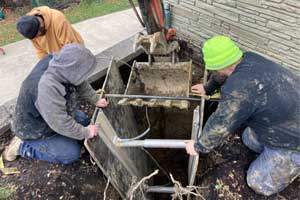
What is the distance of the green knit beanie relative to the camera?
8.88ft

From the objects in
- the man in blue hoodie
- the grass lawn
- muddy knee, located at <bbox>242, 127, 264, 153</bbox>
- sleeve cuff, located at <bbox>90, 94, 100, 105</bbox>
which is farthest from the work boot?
the grass lawn

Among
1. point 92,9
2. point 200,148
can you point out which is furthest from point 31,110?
point 92,9

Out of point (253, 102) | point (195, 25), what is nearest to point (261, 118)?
point (253, 102)

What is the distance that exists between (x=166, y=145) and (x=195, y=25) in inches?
109

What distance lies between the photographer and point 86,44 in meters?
7.85

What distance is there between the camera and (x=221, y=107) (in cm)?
278

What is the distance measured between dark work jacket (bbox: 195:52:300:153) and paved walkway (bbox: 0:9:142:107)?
16.9 feet

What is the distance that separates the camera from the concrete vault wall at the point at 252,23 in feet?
12.8

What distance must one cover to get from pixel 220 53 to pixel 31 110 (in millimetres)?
2042

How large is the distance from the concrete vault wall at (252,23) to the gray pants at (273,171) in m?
1.48

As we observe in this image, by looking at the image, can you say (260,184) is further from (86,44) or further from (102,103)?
(86,44)

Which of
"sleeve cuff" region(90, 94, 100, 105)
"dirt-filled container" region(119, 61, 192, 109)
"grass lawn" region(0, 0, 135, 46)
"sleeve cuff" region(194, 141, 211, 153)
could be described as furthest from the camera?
"grass lawn" region(0, 0, 135, 46)

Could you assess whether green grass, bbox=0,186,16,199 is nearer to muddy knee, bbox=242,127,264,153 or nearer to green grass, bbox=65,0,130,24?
muddy knee, bbox=242,127,264,153

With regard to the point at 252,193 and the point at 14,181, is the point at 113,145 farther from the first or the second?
the point at 252,193
